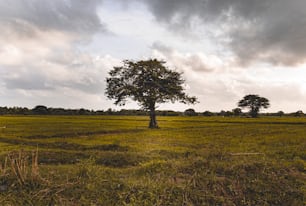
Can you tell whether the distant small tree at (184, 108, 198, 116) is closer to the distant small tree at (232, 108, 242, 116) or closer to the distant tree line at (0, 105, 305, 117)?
the distant tree line at (0, 105, 305, 117)

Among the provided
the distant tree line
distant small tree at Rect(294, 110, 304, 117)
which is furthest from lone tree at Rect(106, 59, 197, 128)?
distant small tree at Rect(294, 110, 304, 117)

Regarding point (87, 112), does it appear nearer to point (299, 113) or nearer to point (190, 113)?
point (190, 113)

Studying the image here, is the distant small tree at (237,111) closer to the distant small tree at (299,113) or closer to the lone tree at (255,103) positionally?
the lone tree at (255,103)

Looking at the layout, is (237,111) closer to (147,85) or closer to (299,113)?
(299,113)

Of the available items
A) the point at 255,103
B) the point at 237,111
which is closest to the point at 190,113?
the point at 237,111

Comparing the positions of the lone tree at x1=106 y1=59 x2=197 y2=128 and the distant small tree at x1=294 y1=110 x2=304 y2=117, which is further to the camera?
the distant small tree at x1=294 y1=110 x2=304 y2=117

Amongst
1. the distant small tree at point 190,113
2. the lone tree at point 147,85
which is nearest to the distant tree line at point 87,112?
the distant small tree at point 190,113

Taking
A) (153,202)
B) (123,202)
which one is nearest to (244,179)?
(153,202)

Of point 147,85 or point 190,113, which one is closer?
point 147,85

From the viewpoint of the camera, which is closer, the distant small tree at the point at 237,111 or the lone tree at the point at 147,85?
the lone tree at the point at 147,85

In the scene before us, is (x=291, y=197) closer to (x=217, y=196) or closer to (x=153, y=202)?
(x=217, y=196)

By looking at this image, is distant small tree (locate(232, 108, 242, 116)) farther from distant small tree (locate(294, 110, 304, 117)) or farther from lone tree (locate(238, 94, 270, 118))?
distant small tree (locate(294, 110, 304, 117))

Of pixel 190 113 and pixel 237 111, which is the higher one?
pixel 237 111

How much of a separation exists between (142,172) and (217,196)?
3.66 metres
